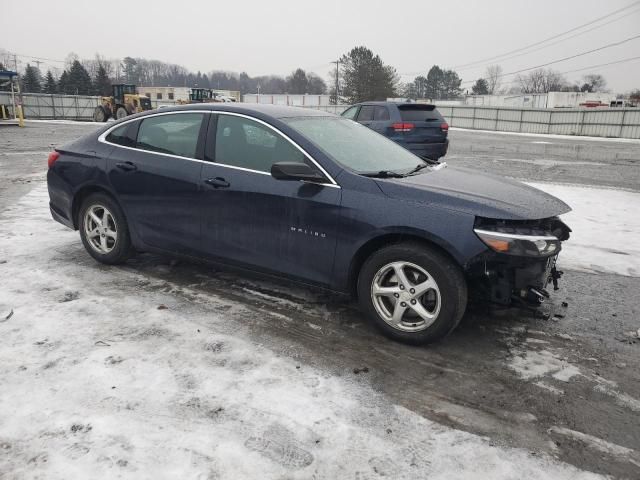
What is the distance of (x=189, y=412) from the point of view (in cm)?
267

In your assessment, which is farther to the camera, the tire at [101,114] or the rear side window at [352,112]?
the tire at [101,114]

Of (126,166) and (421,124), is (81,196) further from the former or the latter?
(421,124)

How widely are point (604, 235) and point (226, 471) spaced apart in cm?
597

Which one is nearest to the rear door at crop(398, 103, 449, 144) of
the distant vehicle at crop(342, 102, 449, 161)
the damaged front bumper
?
the distant vehicle at crop(342, 102, 449, 161)

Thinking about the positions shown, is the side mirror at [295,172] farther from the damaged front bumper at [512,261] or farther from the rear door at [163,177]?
the damaged front bumper at [512,261]

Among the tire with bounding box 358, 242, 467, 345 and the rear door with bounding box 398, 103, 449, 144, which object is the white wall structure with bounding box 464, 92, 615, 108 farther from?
the tire with bounding box 358, 242, 467, 345

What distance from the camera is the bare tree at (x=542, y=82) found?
361 ft

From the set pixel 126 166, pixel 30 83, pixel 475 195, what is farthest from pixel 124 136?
pixel 30 83

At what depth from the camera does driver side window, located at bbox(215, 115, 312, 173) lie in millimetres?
3867

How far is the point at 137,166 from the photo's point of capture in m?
4.54

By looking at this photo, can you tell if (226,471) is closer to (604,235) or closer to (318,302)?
(318,302)

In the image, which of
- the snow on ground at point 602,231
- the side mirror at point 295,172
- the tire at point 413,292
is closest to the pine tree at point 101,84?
the snow on ground at point 602,231

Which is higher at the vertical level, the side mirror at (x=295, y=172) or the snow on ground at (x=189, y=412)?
the side mirror at (x=295, y=172)

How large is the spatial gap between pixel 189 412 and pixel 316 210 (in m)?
1.63
